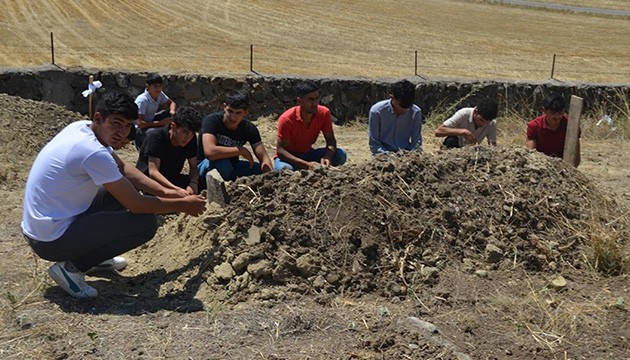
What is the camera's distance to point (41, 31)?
1812cm

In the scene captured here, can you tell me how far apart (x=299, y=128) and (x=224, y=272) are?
2.44 meters

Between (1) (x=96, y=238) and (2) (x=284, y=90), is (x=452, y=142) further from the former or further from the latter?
(2) (x=284, y=90)

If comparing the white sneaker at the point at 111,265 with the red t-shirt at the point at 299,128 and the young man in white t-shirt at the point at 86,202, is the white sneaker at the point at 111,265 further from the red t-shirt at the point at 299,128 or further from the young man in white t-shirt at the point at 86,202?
the red t-shirt at the point at 299,128

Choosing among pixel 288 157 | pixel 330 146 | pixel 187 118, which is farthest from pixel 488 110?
pixel 187 118

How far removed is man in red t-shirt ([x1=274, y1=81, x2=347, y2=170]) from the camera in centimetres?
711

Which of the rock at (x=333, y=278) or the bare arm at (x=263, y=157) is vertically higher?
the bare arm at (x=263, y=157)

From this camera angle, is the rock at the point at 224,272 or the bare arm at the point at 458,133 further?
the bare arm at the point at 458,133

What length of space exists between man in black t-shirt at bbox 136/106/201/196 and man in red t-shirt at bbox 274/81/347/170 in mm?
850

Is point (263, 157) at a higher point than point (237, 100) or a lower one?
lower

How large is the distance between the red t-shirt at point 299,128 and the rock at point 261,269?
234cm

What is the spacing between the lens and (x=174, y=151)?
21.1 ft

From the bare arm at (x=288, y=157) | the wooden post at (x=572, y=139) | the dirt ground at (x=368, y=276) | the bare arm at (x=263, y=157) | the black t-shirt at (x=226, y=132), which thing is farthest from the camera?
the wooden post at (x=572, y=139)

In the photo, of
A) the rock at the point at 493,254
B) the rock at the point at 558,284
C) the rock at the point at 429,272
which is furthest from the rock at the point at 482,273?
the rock at the point at 558,284

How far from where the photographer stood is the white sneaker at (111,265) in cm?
544
